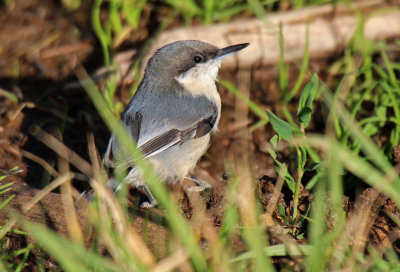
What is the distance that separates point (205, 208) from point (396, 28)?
338cm

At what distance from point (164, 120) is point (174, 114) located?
0.40ft

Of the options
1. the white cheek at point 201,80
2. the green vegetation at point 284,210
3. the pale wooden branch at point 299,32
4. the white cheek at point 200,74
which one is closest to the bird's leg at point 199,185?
the green vegetation at point 284,210

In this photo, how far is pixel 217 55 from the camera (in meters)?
4.89

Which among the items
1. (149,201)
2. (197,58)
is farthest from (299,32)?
(149,201)

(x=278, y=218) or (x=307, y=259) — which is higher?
(x=307, y=259)

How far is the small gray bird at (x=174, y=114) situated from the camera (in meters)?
4.20

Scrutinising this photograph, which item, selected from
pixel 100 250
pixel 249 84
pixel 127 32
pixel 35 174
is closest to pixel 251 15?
pixel 249 84

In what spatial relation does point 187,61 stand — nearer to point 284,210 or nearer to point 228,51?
point 228,51

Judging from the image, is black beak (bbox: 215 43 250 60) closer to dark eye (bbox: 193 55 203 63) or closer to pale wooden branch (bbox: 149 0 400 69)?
dark eye (bbox: 193 55 203 63)

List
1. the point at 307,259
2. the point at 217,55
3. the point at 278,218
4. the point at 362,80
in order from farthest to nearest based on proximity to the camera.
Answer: the point at 362,80, the point at 217,55, the point at 278,218, the point at 307,259

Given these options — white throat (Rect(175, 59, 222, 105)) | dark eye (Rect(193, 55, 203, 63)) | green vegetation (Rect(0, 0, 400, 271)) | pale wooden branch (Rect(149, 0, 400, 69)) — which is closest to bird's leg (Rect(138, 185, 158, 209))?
green vegetation (Rect(0, 0, 400, 271))

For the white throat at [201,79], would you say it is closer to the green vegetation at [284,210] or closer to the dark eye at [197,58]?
the dark eye at [197,58]

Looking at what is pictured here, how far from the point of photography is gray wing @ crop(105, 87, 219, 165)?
4168mm

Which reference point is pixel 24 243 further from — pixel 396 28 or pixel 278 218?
pixel 396 28
